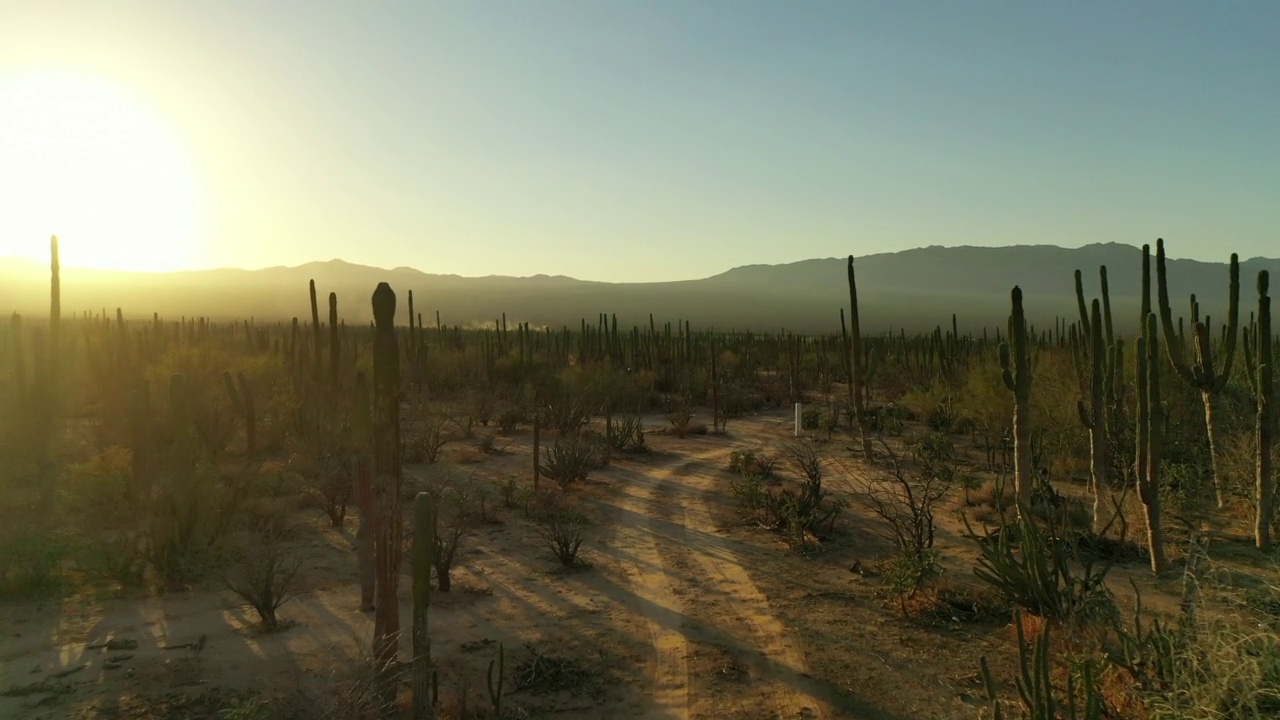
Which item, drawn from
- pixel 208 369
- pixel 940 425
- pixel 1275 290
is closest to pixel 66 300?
pixel 208 369

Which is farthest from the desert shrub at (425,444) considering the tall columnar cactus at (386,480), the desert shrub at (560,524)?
the tall columnar cactus at (386,480)

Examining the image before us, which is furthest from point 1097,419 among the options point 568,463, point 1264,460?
point 568,463

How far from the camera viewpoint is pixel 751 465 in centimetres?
1431

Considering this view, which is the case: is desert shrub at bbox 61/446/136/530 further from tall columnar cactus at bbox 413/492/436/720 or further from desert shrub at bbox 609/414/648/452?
desert shrub at bbox 609/414/648/452

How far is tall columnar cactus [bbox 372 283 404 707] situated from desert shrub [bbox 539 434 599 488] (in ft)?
23.4

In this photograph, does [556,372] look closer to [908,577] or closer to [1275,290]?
[908,577]

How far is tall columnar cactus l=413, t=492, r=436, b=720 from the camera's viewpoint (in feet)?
17.7

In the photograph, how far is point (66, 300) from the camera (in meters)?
134

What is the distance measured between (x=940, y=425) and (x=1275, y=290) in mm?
235708

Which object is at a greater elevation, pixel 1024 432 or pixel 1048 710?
pixel 1024 432

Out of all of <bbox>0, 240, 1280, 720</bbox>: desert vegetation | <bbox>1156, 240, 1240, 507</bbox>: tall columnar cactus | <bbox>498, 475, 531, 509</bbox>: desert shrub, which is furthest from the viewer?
<bbox>498, 475, 531, 509</bbox>: desert shrub

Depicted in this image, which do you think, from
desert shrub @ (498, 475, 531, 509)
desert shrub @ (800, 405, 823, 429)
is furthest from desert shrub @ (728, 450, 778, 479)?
desert shrub @ (800, 405, 823, 429)

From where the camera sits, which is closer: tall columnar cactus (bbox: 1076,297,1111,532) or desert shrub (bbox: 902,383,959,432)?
tall columnar cactus (bbox: 1076,297,1111,532)

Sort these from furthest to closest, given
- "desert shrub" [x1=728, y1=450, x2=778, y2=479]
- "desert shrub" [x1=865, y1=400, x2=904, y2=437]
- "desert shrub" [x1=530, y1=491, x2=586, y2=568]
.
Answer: "desert shrub" [x1=865, y1=400, x2=904, y2=437], "desert shrub" [x1=728, y1=450, x2=778, y2=479], "desert shrub" [x1=530, y1=491, x2=586, y2=568]
